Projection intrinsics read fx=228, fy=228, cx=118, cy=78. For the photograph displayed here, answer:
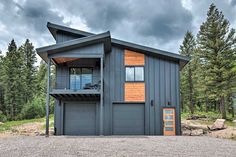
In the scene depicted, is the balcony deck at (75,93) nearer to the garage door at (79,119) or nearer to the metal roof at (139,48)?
the garage door at (79,119)

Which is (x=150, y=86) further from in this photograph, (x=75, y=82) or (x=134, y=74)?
(x=75, y=82)

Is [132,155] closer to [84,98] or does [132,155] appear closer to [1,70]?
[84,98]

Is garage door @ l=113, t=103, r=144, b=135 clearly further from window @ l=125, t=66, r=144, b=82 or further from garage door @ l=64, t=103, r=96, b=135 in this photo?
window @ l=125, t=66, r=144, b=82

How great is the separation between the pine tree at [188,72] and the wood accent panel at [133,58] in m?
18.3

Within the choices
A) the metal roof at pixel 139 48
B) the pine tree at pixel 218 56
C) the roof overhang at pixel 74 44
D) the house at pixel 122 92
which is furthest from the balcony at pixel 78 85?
the pine tree at pixel 218 56

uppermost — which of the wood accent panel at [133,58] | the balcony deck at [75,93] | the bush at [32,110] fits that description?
the wood accent panel at [133,58]

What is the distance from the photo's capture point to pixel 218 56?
21594 mm

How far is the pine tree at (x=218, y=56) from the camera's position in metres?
21.5

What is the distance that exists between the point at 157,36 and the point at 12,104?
20777 millimetres

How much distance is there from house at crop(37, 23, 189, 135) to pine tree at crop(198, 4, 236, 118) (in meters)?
9.64

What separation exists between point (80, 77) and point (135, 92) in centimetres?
346

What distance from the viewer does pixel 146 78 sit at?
13.8 meters

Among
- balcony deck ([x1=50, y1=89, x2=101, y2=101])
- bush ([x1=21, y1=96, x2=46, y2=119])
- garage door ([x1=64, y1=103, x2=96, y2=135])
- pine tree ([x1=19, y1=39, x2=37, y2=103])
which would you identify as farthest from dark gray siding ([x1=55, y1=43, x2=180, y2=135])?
pine tree ([x1=19, y1=39, x2=37, y2=103])

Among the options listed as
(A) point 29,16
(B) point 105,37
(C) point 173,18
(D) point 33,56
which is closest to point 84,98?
(B) point 105,37
